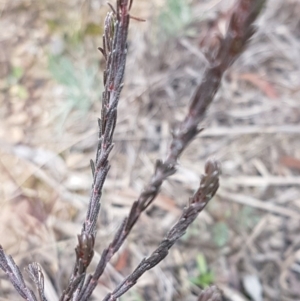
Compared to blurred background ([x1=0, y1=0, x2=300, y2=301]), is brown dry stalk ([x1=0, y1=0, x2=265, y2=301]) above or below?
above

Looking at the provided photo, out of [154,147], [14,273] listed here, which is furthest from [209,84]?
[154,147]

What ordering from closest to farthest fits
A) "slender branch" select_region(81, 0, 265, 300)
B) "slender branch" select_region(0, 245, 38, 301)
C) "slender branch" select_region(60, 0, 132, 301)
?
"slender branch" select_region(81, 0, 265, 300)
"slender branch" select_region(60, 0, 132, 301)
"slender branch" select_region(0, 245, 38, 301)

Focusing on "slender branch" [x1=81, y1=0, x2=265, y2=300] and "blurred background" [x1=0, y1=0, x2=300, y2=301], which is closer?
"slender branch" [x1=81, y1=0, x2=265, y2=300]

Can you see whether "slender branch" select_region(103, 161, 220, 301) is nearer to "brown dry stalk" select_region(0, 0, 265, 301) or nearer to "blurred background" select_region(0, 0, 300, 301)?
"brown dry stalk" select_region(0, 0, 265, 301)

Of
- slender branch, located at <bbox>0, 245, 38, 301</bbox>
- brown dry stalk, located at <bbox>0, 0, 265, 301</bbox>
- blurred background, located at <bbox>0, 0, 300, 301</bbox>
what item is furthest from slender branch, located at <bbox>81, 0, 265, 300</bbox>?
blurred background, located at <bbox>0, 0, 300, 301</bbox>

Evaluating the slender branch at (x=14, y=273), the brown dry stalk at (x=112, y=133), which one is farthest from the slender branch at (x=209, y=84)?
the slender branch at (x=14, y=273)

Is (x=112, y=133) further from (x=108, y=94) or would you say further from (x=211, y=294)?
(x=211, y=294)

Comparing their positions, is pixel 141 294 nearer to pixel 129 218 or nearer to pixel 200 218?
pixel 200 218

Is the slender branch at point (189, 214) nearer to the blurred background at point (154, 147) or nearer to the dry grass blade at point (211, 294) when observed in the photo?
the dry grass blade at point (211, 294)

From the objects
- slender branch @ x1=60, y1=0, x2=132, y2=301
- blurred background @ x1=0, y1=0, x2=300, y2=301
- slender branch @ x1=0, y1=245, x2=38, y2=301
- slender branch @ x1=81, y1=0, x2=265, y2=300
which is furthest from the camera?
blurred background @ x1=0, y1=0, x2=300, y2=301
